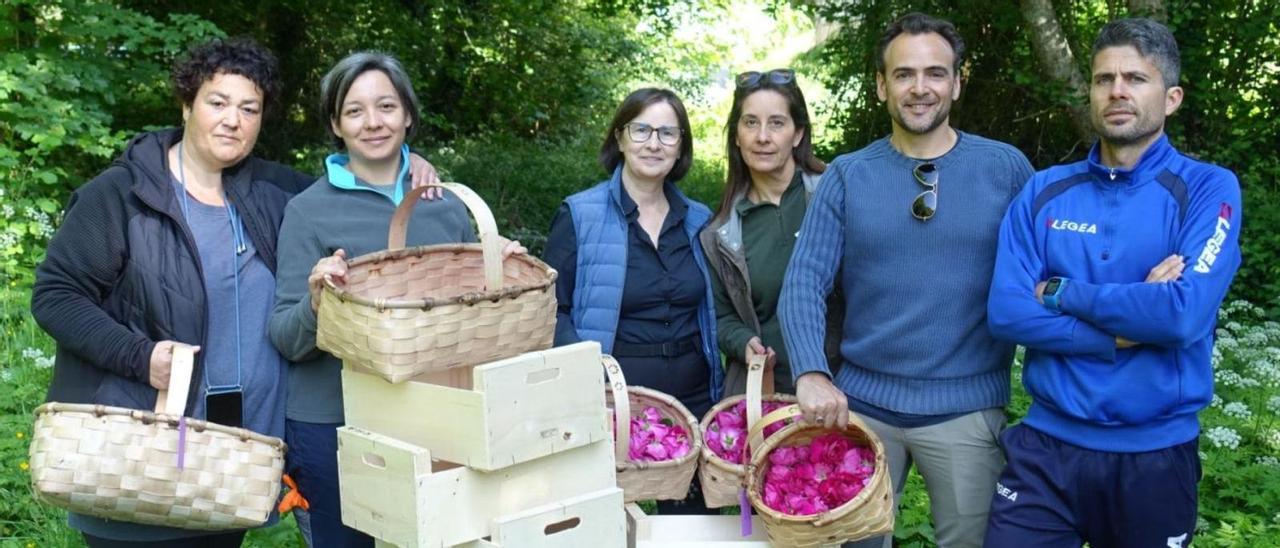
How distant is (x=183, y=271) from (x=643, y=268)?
137cm

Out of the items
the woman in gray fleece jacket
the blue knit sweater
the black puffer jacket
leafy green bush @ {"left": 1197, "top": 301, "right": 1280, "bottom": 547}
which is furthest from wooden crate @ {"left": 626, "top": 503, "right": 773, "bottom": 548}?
leafy green bush @ {"left": 1197, "top": 301, "right": 1280, "bottom": 547}

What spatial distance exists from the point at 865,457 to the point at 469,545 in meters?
1.09

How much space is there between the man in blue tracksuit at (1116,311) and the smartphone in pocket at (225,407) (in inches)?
76.0

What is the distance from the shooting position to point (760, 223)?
3.61 meters

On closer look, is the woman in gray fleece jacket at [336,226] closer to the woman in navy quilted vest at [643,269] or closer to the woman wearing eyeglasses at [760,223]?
the woman in navy quilted vest at [643,269]

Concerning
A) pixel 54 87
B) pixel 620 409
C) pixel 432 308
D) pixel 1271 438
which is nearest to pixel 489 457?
pixel 432 308

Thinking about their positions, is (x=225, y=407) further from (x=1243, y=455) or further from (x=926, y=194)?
(x=1243, y=455)

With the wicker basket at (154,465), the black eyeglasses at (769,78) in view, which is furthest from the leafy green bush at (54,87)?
the black eyeglasses at (769,78)

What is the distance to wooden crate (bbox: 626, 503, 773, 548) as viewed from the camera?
3.05m

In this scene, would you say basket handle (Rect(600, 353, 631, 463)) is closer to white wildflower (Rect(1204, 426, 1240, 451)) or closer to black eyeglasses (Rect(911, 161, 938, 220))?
black eyeglasses (Rect(911, 161, 938, 220))

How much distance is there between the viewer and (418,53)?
37.9 feet

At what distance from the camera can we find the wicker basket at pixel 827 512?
9.08 ft

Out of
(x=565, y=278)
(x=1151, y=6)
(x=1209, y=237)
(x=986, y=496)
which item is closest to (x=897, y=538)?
(x=986, y=496)

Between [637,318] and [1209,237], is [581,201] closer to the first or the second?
[637,318]
